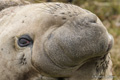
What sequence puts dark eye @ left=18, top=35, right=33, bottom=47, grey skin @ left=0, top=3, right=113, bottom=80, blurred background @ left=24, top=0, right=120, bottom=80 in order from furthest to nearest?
blurred background @ left=24, top=0, right=120, bottom=80 → dark eye @ left=18, top=35, right=33, bottom=47 → grey skin @ left=0, top=3, right=113, bottom=80

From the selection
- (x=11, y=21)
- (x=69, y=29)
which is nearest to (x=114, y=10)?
(x=11, y=21)

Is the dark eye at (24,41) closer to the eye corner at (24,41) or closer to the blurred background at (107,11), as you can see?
the eye corner at (24,41)

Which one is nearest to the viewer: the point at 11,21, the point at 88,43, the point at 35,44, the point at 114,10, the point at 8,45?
the point at 88,43

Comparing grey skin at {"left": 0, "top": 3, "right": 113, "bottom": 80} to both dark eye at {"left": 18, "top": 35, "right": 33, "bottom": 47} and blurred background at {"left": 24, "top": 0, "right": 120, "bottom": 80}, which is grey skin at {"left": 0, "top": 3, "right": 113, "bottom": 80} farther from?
blurred background at {"left": 24, "top": 0, "right": 120, "bottom": 80}

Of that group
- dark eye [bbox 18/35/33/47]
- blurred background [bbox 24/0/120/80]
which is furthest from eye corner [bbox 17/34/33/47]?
blurred background [bbox 24/0/120/80]

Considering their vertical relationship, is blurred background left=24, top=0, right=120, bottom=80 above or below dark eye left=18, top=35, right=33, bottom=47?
below

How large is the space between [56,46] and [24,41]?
382 mm

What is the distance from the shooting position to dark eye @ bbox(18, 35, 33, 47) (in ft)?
8.00

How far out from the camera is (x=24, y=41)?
247 cm

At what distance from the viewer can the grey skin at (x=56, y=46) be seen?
216 centimetres

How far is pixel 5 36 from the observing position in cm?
266

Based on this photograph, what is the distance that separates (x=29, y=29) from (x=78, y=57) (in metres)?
0.50

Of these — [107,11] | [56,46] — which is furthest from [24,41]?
[107,11]

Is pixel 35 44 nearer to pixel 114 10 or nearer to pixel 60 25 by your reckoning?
pixel 60 25
